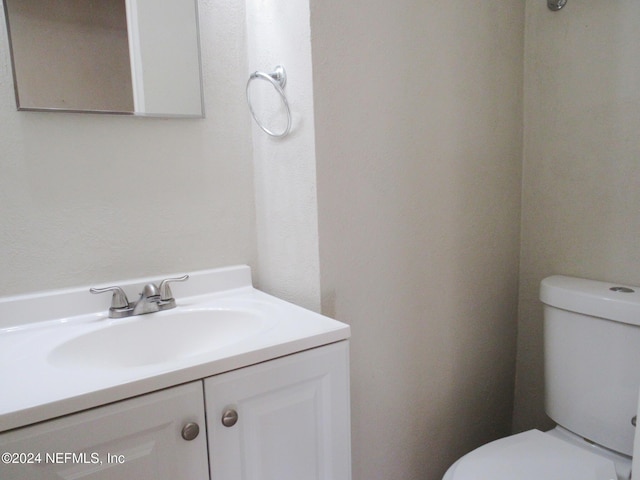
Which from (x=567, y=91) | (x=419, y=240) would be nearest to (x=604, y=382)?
(x=419, y=240)

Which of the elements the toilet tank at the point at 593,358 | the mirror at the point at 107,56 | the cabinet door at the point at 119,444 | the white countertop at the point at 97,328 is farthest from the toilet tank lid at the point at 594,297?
the mirror at the point at 107,56

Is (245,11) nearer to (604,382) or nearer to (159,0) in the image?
(159,0)

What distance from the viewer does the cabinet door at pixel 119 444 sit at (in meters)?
0.56

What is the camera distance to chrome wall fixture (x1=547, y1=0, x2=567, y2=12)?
49.4 inches

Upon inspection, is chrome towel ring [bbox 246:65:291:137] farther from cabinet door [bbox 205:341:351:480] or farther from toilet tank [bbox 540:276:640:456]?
toilet tank [bbox 540:276:640:456]

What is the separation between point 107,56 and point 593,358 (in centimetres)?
144

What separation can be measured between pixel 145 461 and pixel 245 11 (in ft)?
3.69

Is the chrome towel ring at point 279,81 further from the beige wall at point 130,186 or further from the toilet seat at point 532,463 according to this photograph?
the toilet seat at point 532,463

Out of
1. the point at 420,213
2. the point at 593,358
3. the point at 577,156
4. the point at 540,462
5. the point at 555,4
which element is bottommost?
the point at 540,462

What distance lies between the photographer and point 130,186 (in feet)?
3.46

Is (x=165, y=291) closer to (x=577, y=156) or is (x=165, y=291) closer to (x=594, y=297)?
(x=594, y=297)

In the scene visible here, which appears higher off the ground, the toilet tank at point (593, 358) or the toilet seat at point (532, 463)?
the toilet tank at point (593, 358)

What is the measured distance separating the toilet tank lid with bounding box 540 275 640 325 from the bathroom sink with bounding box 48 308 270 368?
807 millimetres

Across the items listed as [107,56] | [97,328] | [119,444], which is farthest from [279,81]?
[119,444]
